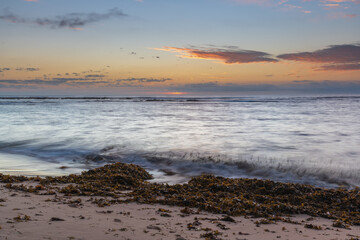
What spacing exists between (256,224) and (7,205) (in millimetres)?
3373

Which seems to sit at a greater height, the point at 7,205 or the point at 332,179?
the point at 7,205

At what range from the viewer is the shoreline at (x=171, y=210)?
329 cm

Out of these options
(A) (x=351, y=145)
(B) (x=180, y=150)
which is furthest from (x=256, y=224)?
(A) (x=351, y=145)

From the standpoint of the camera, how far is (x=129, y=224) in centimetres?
349

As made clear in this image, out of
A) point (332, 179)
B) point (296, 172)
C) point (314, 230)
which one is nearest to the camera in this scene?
point (314, 230)

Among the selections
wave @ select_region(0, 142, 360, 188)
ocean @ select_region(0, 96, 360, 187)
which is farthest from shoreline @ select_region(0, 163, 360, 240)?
wave @ select_region(0, 142, 360, 188)

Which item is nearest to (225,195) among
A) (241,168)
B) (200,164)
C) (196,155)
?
(241,168)

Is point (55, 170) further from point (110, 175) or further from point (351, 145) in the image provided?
point (351, 145)

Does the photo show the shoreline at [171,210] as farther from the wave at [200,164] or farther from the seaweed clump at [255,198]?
the wave at [200,164]

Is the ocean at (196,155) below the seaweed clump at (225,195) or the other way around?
below

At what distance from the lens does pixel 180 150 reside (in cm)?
1080

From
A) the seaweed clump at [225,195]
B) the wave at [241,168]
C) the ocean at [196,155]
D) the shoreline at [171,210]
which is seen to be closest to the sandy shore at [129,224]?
the shoreline at [171,210]

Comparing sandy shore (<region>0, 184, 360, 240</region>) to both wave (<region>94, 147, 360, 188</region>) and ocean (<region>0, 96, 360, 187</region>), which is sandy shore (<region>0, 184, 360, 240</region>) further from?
wave (<region>94, 147, 360, 188</region>)

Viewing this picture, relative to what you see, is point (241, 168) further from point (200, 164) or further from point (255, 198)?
point (255, 198)
